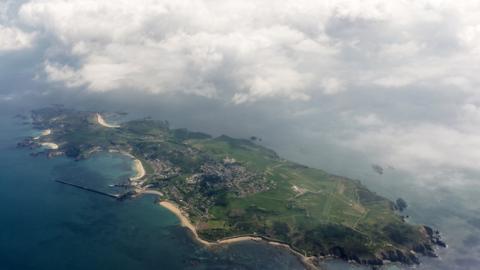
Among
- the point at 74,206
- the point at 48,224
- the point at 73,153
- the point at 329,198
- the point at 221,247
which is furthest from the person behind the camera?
the point at 73,153

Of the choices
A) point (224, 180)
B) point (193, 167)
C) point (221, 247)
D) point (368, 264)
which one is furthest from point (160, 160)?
point (368, 264)

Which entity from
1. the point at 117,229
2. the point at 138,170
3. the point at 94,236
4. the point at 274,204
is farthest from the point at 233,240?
the point at 138,170

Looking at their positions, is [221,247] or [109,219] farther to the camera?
[109,219]

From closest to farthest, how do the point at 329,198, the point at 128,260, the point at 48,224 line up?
the point at 128,260 → the point at 48,224 → the point at 329,198

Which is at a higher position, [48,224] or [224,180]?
[224,180]

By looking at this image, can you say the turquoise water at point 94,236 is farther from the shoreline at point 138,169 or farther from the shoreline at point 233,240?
the shoreline at point 138,169

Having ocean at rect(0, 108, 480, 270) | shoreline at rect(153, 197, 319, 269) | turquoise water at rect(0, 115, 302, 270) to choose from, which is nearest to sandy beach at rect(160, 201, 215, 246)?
shoreline at rect(153, 197, 319, 269)

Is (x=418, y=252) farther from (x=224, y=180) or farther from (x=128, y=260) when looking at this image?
(x=128, y=260)

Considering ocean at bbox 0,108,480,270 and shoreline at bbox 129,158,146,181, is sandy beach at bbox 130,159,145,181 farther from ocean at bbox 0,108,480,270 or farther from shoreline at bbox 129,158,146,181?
ocean at bbox 0,108,480,270
